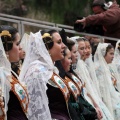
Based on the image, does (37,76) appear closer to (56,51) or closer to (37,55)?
(37,55)

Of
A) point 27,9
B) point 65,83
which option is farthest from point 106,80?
point 27,9

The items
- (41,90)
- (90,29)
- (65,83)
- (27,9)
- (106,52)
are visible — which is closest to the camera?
(41,90)

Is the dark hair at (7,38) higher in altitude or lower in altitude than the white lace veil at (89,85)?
higher

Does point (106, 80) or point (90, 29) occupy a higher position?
point (90, 29)

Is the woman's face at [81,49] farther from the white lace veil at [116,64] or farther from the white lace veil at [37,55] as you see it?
the white lace veil at [37,55]

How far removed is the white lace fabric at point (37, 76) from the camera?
4.45m

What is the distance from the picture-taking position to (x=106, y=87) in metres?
7.05

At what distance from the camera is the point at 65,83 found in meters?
4.97

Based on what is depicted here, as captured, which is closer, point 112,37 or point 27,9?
point 112,37

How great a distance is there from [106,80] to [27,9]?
864 centimetres

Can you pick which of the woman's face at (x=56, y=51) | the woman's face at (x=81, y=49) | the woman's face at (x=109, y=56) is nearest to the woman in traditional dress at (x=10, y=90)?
the woman's face at (x=56, y=51)

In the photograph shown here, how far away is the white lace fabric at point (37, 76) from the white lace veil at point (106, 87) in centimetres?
234

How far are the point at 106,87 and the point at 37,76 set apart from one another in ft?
8.71

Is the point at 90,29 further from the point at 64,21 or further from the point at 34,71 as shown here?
the point at 64,21
